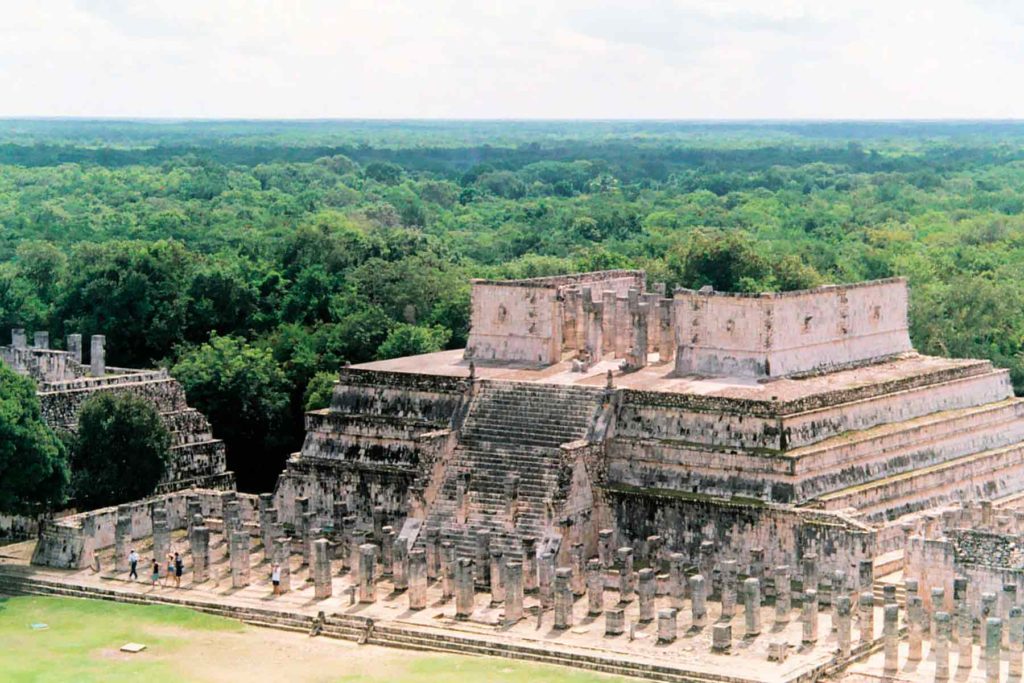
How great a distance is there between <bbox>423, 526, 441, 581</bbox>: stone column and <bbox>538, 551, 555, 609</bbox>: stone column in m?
3.07

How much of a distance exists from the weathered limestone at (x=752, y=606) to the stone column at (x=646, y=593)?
2053 millimetres

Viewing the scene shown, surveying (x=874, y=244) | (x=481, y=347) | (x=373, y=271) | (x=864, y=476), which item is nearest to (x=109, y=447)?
(x=481, y=347)

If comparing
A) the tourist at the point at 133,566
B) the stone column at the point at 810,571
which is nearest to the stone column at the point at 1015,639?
the stone column at the point at 810,571

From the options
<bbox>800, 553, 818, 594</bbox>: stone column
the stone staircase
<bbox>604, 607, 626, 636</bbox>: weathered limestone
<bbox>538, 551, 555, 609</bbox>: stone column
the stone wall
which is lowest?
<bbox>604, 607, 626, 636</bbox>: weathered limestone

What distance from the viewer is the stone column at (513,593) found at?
43.3m

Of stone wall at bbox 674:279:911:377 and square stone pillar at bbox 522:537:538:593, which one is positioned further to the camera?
stone wall at bbox 674:279:911:377

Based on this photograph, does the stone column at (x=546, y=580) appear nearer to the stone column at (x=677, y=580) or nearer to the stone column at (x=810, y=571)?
the stone column at (x=677, y=580)

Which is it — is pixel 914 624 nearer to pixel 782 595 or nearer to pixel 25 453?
pixel 782 595

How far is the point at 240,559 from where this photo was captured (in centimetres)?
4747

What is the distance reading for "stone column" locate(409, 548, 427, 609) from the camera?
1766 inches

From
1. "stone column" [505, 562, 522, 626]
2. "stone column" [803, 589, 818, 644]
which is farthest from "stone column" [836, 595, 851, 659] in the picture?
"stone column" [505, 562, 522, 626]

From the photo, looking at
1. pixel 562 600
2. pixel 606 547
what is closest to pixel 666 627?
pixel 562 600

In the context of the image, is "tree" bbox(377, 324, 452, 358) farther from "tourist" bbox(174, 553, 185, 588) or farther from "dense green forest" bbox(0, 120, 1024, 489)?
"tourist" bbox(174, 553, 185, 588)

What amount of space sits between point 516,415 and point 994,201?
118709 millimetres
